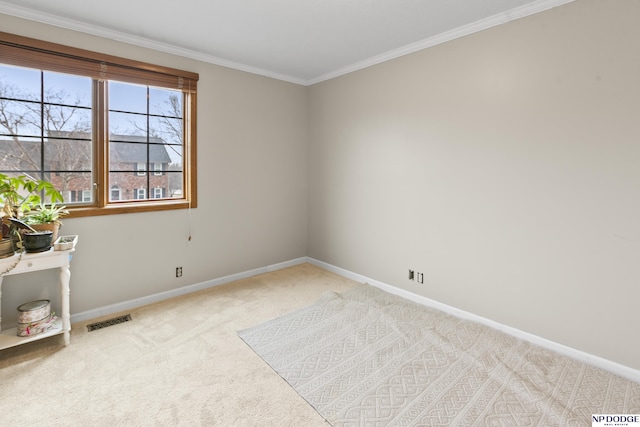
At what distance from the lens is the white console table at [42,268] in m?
2.31

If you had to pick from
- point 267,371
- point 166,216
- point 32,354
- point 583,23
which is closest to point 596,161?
point 583,23

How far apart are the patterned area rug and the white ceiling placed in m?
2.60

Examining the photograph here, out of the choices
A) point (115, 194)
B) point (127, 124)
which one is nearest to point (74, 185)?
point (115, 194)

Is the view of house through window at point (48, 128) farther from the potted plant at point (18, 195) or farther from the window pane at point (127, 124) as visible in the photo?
the potted plant at point (18, 195)

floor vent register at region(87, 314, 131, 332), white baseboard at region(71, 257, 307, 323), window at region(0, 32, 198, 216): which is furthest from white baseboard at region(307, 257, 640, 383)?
floor vent register at region(87, 314, 131, 332)

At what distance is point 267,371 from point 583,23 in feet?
10.7

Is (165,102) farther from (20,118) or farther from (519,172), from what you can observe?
(519,172)

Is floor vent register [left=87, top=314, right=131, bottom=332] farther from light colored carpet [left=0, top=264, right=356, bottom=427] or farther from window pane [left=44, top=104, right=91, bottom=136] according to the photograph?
window pane [left=44, top=104, right=91, bottom=136]

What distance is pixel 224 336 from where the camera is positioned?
9.07ft

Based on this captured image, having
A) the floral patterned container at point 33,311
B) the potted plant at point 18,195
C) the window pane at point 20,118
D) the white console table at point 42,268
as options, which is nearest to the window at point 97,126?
the window pane at point 20,118

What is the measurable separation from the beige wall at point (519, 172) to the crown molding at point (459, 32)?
5cm

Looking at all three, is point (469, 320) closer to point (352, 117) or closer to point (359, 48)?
point (352, 117)

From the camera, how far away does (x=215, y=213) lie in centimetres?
384

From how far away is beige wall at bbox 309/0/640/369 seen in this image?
223 cm
